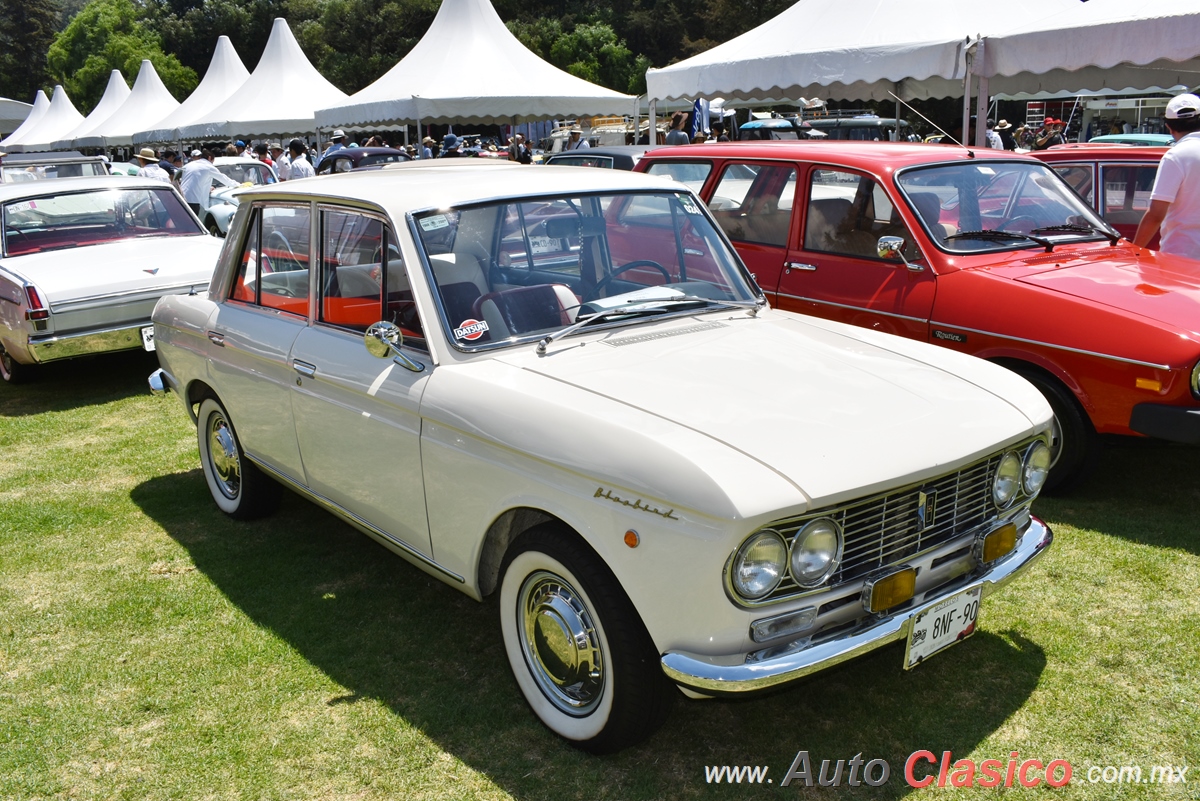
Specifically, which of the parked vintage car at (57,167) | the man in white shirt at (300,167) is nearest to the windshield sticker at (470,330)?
the parked vintage car at (57,167)

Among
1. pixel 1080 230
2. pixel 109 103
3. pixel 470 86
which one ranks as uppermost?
pixel 109 103

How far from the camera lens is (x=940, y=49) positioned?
33.1ft

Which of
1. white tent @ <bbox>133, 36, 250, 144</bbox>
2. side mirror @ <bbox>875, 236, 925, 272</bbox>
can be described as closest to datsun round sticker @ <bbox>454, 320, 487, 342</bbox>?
side mirror @ <bbox>875, 236, 925, 272</bbox>

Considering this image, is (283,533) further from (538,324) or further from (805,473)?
(805,473)

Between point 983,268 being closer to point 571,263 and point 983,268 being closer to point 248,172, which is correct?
point 571,263

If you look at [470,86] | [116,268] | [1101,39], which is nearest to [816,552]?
[116,268]

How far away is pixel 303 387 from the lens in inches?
157

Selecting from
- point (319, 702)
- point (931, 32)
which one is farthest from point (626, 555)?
point (931, 32)

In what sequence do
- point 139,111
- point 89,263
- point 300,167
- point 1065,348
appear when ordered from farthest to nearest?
point 139,111 → point 300,167 → point 89,263 → point 1065,348

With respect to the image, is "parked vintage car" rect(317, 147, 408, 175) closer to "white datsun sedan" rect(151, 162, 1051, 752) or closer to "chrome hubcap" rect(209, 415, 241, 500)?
"chrome hubcap" rect(209, 415, 241, 500)

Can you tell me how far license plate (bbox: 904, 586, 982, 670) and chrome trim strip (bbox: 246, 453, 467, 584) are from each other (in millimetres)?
1485

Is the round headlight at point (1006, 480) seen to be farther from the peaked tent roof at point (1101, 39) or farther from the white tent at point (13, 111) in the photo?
the white tent at point (13, 111)

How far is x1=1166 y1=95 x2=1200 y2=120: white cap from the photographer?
5855mm

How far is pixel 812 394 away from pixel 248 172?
617 inches
